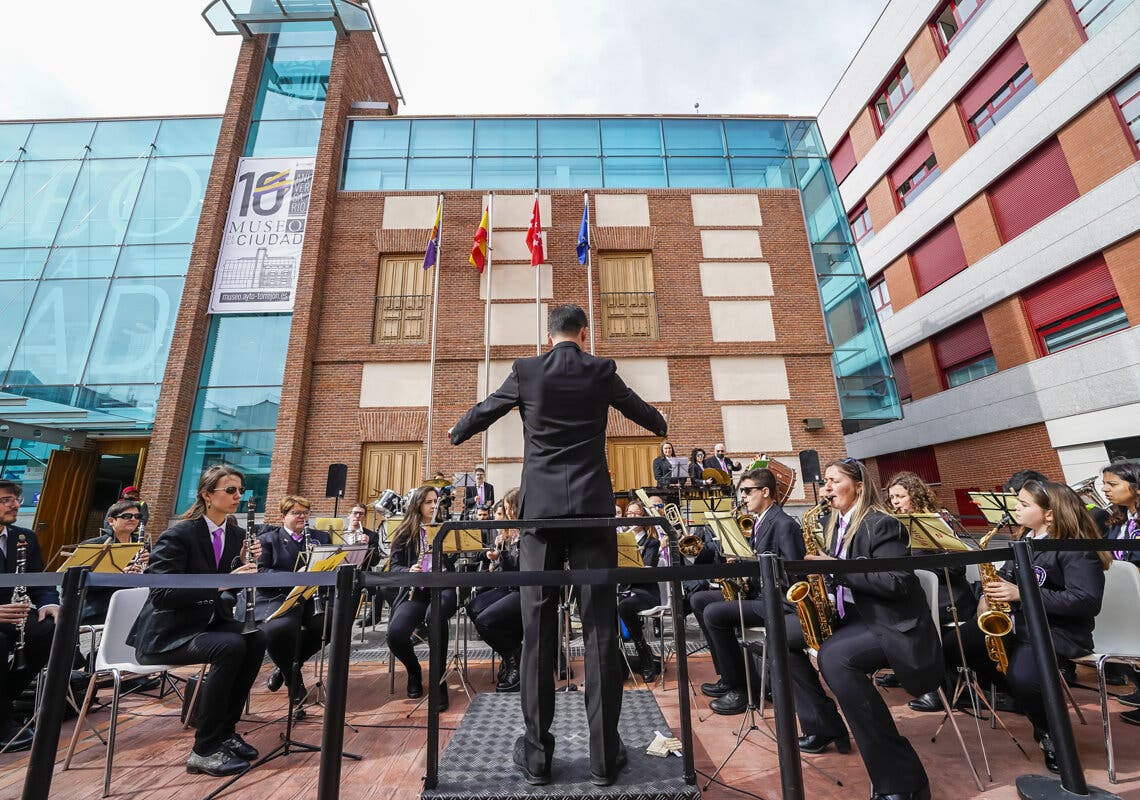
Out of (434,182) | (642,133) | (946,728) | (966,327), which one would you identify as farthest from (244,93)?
(966,327)

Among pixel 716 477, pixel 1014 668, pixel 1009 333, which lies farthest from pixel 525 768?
pixel 1009 333

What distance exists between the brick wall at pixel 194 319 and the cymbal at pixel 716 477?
33.8 feet

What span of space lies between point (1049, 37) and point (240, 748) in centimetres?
1842

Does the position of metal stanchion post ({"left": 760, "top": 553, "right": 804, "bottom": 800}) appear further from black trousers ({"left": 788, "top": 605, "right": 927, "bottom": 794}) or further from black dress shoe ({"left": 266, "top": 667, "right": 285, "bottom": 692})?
black dress shoe ({"left": 266, "top": 667, "right": 285, "bottom": 692})

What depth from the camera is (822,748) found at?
9.02 feet

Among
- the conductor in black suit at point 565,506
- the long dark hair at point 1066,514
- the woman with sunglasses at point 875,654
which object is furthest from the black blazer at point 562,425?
the long dark hair at point 1066,514

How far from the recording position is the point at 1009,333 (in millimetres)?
12953

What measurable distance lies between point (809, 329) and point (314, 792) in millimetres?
11480

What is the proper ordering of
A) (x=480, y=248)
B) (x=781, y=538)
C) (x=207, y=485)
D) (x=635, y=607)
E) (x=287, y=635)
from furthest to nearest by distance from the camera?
(x=480, y=248) < (x=635, y=607) < (x=287, y=635) < (x=781, y=538) < (x=207, y=485)

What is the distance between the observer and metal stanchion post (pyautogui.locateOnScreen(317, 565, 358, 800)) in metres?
1.69

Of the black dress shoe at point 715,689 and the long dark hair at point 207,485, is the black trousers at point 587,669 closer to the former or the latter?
the black dress shoe at point 715,689

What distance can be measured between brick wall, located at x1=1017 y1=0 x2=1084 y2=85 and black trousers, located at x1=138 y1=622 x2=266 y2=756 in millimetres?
17622

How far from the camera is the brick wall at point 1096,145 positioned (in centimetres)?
1044

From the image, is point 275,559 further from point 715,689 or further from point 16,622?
point 715,689
